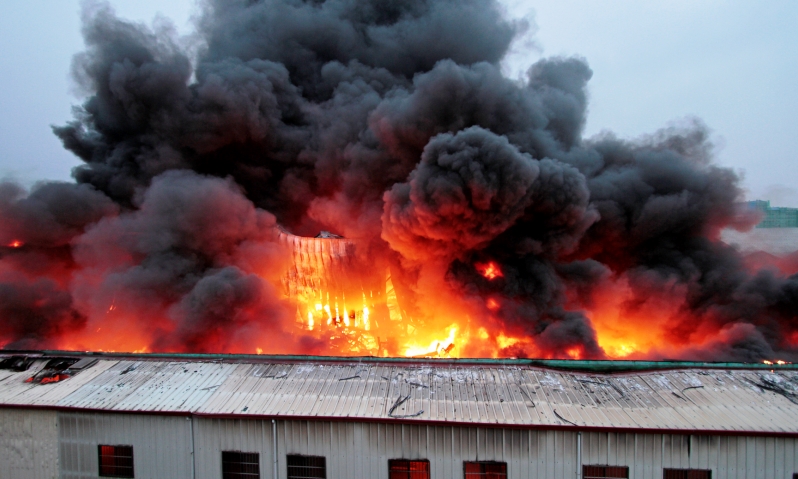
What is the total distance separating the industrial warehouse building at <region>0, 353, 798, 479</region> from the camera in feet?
33.1

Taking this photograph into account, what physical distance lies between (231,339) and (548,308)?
40.7ft

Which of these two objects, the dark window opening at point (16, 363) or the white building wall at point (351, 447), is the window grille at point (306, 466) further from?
the dark window opening at point (16, 363)

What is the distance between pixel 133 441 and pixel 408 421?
6346 mm

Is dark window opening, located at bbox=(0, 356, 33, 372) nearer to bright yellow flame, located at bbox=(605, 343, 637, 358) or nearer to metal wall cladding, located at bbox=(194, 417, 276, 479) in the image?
metal wall cladding, located at bbox=(194, 417, 276, 479)

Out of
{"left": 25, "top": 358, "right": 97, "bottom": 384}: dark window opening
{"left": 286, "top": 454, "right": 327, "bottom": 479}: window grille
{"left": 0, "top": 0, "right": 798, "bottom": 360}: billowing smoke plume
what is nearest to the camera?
{"left": 286, "top": 454, "right": 327, "bottom": 479}: window grille

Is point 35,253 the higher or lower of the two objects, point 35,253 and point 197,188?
the lower

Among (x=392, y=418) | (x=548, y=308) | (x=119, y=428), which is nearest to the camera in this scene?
(x=392, y=418)

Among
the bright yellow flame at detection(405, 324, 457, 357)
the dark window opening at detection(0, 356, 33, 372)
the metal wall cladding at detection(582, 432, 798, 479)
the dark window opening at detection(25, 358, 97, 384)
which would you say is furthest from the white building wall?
the bright yellow flame at detection(405, 324, 457, 357)

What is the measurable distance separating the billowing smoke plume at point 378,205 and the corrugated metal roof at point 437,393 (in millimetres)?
5435

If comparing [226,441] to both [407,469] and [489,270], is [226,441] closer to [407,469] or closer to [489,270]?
[407,469]

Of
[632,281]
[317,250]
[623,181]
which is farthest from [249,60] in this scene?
[632,281]

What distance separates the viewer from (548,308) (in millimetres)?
18719

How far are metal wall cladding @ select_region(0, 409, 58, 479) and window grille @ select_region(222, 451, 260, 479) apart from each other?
4.05m

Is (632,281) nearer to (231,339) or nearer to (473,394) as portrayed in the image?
(473,394)
